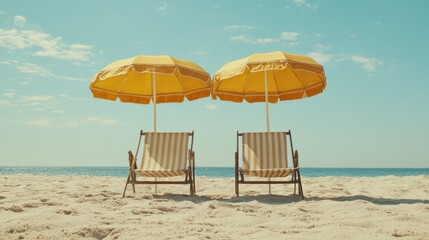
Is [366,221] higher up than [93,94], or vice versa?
[93,94]

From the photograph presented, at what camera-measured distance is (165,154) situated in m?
5.77

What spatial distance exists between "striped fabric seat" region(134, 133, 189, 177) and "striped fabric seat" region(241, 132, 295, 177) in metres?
0.91

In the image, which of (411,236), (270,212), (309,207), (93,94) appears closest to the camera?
(411,236)

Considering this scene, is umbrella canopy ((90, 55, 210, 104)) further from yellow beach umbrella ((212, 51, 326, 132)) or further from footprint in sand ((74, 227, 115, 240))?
footprint in sand ((74, 227, 115, 240))

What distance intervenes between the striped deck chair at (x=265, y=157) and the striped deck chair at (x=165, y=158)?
2.36 feet

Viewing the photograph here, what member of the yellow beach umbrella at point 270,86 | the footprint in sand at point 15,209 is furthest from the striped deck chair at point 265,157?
the footprint in sand at point 15,209

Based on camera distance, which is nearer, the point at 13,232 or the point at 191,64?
the point at 13,232

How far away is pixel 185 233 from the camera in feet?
9.87

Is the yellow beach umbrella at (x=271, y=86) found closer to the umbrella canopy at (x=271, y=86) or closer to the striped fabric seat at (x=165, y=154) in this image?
the umbrella canopy at (x=271, y=86)

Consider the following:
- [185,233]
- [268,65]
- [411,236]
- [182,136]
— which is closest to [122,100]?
[182,136]

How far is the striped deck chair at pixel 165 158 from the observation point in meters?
5.39

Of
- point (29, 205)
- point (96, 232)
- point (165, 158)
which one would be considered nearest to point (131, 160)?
point (165, 158)

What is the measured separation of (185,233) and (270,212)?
1337 mm

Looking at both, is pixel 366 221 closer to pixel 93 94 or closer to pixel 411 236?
pixel 411 236
